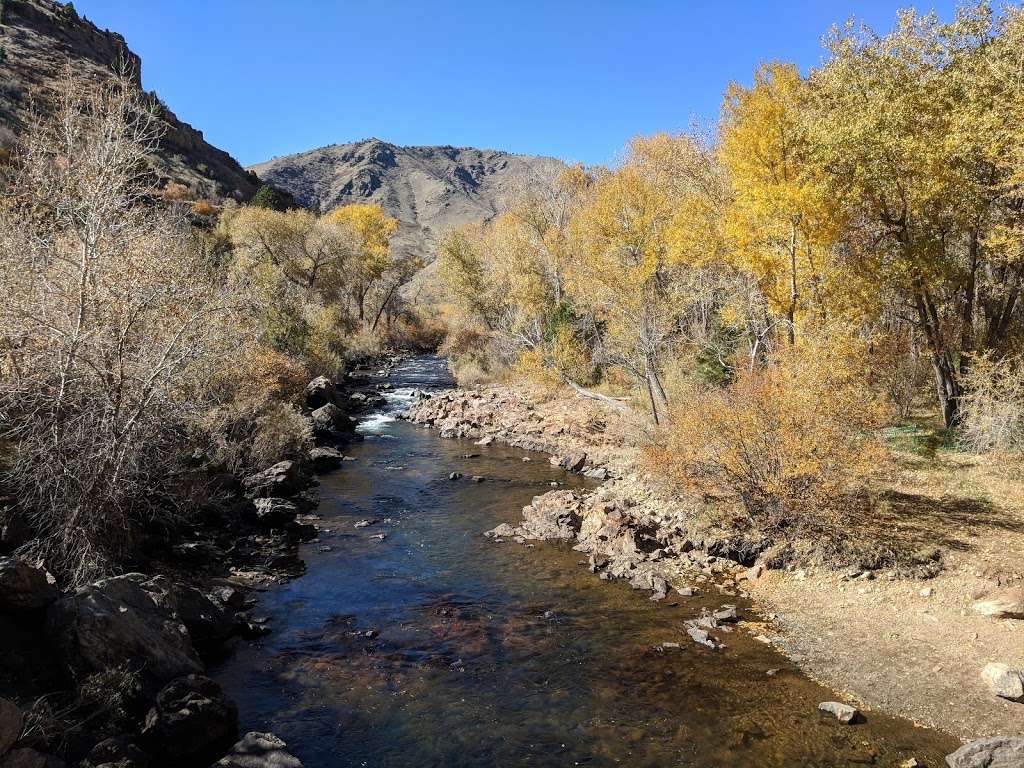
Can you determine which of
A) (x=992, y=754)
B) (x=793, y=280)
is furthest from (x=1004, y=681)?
(x=793, y=280)

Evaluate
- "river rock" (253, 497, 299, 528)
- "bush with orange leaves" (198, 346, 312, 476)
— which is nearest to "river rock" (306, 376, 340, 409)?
"bush with orange leaves" (198, 346, 312, 476)

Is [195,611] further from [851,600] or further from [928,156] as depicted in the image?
[928,156]

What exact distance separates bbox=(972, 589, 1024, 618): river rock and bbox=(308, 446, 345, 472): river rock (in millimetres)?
18716

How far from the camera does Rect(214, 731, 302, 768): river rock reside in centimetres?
710

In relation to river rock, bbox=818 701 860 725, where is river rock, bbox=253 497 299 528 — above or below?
above

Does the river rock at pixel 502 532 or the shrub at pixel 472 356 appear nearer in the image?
the river rock at pixel 502 532

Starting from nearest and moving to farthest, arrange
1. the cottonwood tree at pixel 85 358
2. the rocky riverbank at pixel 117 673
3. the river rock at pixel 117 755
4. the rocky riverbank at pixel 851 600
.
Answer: the river rock at pixel 117 755 < the rocky riverbank at pixel 117 673 < the rocky riverbank at pixel 851 600 < the cottonwood tree at pixel 85 358

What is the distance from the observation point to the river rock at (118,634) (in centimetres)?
773

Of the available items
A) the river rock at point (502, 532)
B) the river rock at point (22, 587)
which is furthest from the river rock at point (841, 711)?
the river rock at point (22, 587)

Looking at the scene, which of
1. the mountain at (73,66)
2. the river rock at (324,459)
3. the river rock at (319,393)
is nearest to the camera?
the river rock at (324,459)

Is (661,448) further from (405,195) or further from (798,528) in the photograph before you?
(405,195)

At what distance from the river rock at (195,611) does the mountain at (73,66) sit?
54.9 metres

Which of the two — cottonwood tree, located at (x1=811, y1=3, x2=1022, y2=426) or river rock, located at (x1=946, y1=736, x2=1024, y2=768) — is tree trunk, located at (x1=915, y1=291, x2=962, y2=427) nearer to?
cottonwood tree, located at (x1=811, y1=3, x2=1022, y2=426)

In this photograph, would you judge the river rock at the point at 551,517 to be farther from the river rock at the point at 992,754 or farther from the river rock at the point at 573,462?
the river rock at the point at 992,754
